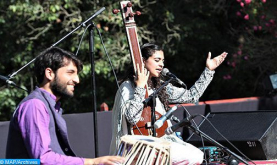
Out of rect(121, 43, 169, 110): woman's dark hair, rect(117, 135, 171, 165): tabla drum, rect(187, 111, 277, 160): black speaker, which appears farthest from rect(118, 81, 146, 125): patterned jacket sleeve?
rect(187, 111, 277, 160): black speaker

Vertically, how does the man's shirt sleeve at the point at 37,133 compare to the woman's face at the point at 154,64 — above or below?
below

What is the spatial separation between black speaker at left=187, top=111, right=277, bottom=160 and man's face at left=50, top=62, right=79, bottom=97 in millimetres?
2561

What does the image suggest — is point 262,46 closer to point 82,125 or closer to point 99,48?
point 99,48

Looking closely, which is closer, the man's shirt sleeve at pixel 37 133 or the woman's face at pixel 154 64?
the man's shirt sleeve at pixel 37 133

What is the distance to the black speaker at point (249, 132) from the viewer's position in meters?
5.32

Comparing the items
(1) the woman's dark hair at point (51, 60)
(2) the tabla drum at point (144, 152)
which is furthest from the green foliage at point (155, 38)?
(2) the tabla drum at point (144, 152)

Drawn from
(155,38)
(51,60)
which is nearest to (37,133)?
(51,60)

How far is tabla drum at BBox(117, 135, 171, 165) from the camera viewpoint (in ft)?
10.4

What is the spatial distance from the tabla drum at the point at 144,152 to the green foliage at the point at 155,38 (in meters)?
5.43

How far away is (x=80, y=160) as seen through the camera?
10.1 feet

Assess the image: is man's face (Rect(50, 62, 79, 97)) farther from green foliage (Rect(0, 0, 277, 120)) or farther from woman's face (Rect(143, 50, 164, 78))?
green foliage (Rect(0, 0, 277, 120))

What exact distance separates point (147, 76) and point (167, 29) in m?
4.96

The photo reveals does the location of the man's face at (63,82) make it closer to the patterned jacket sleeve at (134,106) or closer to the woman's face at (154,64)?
the patterned jacket sleeve at (134,106)

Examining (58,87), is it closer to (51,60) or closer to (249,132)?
(51,60)
